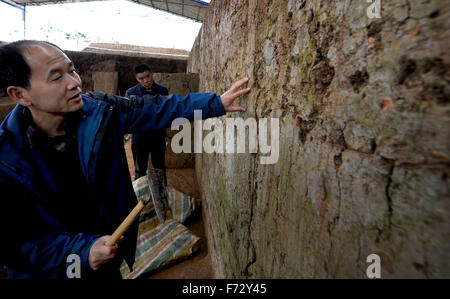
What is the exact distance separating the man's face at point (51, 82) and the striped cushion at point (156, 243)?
1.30 m

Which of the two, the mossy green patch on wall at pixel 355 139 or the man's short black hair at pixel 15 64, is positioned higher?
the man's short black hair at pixel 15 64

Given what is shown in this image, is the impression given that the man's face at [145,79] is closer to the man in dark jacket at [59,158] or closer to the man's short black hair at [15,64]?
the man in dark jacket at [59,158]

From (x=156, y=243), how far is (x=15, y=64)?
6.74 ft

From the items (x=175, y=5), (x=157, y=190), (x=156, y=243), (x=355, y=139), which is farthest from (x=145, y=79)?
(x=175, y=5)

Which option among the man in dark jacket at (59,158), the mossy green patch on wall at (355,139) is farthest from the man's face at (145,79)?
the mossy green patch on wall at (355,139)

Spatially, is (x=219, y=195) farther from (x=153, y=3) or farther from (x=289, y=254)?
(x=153, y=3)

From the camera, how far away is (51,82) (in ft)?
3.73

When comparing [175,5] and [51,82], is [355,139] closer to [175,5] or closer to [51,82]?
[51,82]

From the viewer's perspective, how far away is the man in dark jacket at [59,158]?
3.61 ft

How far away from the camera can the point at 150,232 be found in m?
2.58

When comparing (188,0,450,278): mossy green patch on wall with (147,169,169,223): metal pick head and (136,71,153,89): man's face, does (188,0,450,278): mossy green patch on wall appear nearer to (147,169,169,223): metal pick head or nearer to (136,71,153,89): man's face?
(147,169,169,223): metal pick head

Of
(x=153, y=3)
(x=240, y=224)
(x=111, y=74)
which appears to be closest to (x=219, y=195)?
(x=240, y=224)

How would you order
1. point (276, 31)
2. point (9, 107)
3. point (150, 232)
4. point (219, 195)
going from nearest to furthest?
point (276, 31), point (219, 195), point (150, 232), point (9, 107)

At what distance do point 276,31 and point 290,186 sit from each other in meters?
0.62
